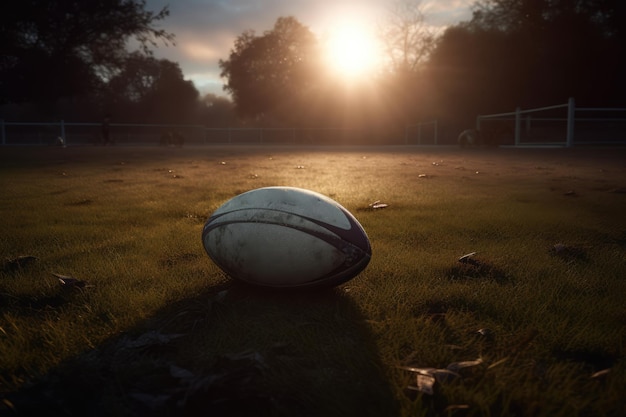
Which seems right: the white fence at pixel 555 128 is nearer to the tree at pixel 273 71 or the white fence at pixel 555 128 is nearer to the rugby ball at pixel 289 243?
the rugby ball at pixel 289 243

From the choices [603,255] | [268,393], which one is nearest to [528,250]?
[603,255]

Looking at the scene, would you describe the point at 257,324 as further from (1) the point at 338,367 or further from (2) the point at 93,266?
(2) the point at 93,266

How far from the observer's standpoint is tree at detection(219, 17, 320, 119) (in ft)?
174

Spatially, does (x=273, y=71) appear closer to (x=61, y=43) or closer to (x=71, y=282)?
(x=61, y=43)

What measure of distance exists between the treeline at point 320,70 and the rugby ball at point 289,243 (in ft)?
87.1

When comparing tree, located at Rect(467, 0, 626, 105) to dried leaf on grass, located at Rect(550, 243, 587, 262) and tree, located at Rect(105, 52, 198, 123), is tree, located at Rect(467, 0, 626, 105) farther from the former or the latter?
A: tree, located at Rect(105, 52, 198, 123)

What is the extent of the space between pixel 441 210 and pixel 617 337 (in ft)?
9.97

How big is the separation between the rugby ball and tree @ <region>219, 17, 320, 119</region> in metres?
51.1

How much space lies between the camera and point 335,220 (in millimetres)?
2439

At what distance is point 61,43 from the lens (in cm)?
2570

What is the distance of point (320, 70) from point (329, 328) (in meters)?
→ 54.2

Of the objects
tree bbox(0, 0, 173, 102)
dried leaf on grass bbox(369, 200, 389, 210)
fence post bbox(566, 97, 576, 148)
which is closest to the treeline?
tree bbox(0, 0, 173, 102)

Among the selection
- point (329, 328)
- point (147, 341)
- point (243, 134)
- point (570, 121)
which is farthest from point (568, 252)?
point (243, 134)

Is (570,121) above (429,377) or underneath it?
above
